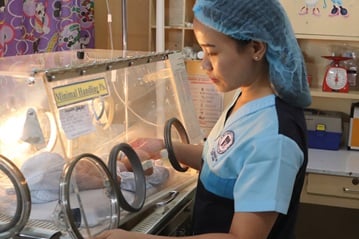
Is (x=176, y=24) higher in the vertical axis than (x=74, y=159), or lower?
higher

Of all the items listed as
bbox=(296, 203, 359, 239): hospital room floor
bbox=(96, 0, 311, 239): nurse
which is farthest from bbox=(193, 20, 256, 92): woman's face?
bbox=(296, 203, 359, 239): hospital room floor

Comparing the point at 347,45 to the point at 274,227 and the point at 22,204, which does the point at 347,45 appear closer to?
the point at 274,227

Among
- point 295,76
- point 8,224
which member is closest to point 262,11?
point 295,76

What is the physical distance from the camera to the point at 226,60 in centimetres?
102

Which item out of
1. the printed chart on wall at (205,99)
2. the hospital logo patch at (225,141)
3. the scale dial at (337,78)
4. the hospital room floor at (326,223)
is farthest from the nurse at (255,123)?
the hospital room floor at (326,223)

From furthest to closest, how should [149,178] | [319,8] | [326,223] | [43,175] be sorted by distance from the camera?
[326,223] → [319,8] → [149,178] → [43,175]

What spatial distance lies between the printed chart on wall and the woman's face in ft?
4.93

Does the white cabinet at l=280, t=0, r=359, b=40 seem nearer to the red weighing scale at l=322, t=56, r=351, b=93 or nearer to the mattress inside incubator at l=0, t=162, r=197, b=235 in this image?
the red weighing scale at l=322, t=56, r=351, b=93

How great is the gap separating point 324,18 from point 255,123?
5.30 ft

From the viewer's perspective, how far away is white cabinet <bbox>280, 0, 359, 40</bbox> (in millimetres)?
2402

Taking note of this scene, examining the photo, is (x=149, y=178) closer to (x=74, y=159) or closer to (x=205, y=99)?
(x=74, y=159)

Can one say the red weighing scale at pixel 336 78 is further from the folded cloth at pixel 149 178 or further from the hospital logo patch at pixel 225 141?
the hospital logo patch at pixel 225 141

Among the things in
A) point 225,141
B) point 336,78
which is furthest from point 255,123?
point 336,78

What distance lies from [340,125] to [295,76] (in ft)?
5.52
